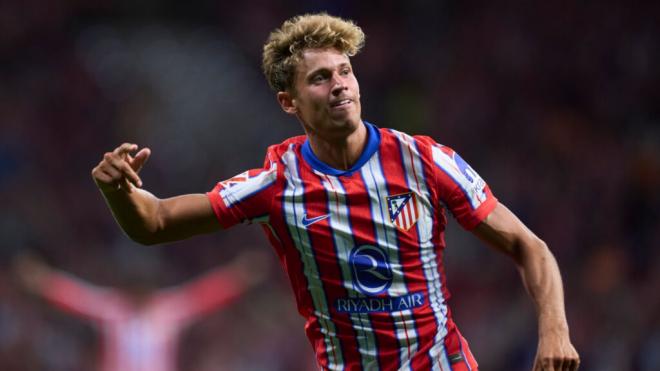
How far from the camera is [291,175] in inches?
140

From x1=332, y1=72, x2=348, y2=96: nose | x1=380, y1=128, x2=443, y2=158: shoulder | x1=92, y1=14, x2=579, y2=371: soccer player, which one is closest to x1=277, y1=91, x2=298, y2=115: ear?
x1=92, y1=14, x2=579, y2=371: soccer player

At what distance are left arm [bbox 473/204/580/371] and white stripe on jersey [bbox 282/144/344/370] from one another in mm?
569

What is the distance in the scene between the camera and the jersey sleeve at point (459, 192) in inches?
136

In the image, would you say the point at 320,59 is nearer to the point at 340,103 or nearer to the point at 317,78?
the point at 317,78

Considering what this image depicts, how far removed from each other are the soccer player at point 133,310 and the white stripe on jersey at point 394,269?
16.3 feet

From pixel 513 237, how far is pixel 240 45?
7.96 m

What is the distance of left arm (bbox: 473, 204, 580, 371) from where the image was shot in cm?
310

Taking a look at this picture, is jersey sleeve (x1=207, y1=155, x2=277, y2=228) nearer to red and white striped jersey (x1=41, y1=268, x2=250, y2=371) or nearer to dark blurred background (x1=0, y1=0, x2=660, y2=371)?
dark blurred background (x1=0, y1=0, x2=660, y2=371)

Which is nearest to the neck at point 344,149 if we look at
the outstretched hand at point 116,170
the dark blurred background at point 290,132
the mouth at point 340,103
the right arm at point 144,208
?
the mouth at point 340,103

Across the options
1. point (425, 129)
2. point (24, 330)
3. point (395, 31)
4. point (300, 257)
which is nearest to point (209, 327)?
point (24, 330)

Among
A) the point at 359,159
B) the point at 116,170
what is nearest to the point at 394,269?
the point at 359,159

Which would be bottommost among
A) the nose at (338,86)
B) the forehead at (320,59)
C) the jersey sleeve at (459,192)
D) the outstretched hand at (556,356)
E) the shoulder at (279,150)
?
the outstretched hand at (556,356)

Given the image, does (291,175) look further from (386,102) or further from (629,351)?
(386,102)

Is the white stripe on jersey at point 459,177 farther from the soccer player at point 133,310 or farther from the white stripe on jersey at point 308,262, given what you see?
the soccer player at point 133,310
